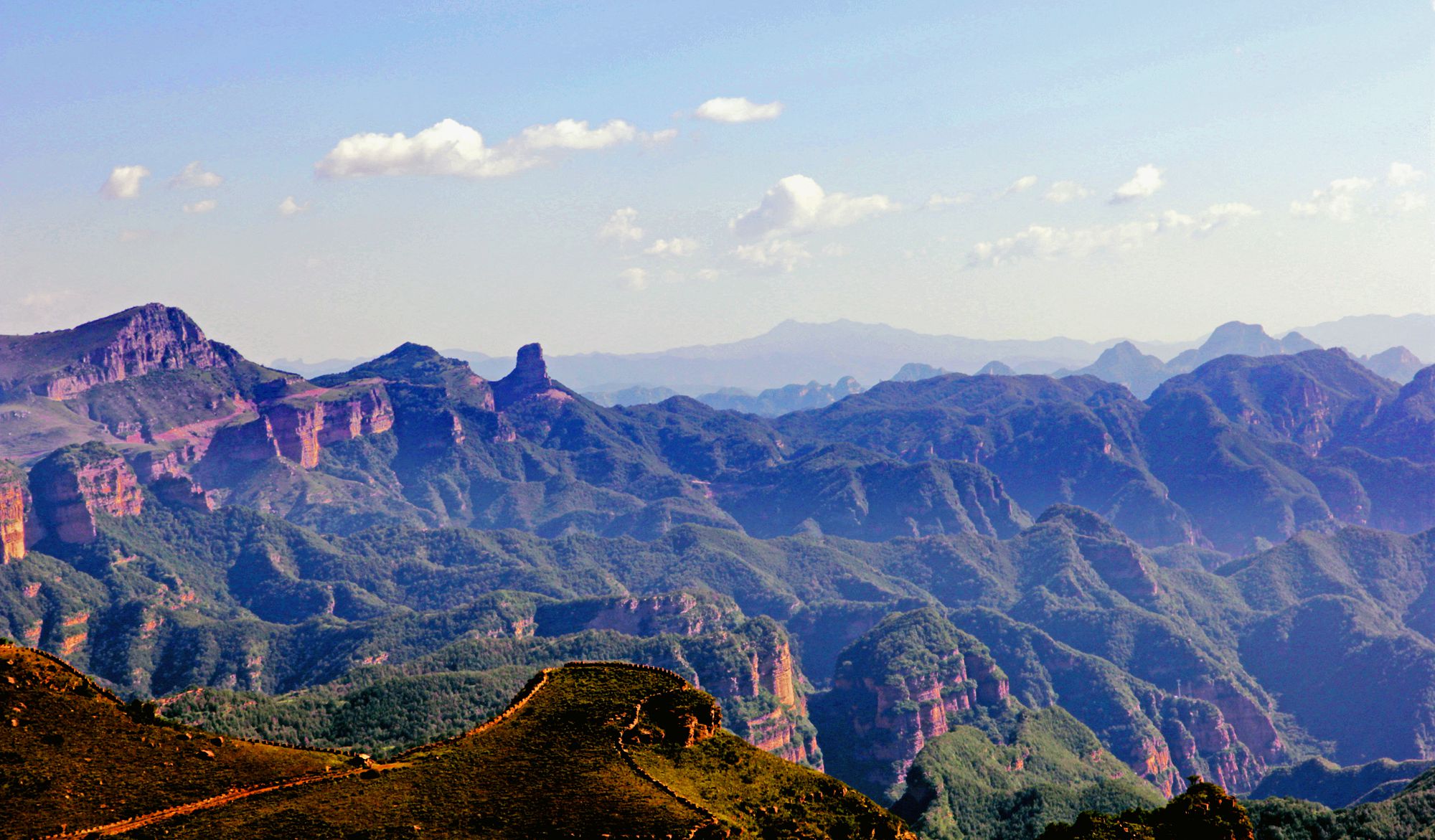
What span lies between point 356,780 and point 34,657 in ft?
77.8

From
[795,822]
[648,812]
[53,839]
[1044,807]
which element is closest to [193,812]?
[53,839]

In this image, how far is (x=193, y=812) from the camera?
2378 inches

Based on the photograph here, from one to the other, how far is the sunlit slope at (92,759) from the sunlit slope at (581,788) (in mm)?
3930

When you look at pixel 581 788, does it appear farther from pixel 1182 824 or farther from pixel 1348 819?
pixel 1348 819

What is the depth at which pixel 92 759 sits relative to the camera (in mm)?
64750

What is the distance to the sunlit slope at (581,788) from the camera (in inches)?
2365

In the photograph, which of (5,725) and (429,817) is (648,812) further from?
(5,725)

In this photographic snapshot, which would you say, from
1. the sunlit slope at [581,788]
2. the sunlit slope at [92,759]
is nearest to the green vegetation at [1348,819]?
the sunlit slope at [581,788]

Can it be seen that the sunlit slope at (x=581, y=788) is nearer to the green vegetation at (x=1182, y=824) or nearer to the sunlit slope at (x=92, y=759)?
the sunlit slope at (x=92, y=759)

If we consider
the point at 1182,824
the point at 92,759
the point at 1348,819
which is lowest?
the point at 1348,819

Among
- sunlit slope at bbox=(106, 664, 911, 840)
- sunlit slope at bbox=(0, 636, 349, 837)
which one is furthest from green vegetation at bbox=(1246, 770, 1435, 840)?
sunlit slope at bbox=(0, 636, 349, 837)

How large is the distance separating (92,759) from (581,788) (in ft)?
85.6

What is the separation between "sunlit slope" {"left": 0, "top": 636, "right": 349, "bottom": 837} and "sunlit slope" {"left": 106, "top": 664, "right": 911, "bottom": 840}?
3.93 m

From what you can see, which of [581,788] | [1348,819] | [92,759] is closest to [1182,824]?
[581,788]
